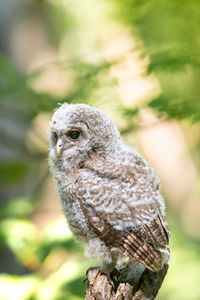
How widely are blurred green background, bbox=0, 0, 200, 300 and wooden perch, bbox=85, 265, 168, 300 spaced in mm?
453

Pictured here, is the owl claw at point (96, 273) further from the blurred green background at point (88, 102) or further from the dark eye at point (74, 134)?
the dark eye at point (74, 134)

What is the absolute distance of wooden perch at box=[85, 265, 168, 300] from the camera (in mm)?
2057

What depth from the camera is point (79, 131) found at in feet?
7.30

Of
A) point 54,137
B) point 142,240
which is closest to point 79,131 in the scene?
point 54,137

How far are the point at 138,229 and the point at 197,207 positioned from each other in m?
6.25

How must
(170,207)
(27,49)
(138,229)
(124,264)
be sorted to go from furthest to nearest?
(170,207), (27,49), (124,264), (138,229)

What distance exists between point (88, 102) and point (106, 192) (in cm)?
114

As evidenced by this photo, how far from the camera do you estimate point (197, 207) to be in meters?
8.13

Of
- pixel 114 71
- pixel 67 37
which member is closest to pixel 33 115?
pixel 114 71

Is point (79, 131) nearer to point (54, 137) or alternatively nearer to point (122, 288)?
point (54, 137)

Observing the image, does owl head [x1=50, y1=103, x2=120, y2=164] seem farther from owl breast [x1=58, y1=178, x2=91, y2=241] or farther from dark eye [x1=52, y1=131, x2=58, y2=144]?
owl breast [x1=58, y1=178, x2=91, y2=241]

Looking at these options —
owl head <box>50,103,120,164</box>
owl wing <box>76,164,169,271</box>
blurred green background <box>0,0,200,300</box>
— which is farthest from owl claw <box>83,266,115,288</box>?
owl head <box>50,103,120,164</box>

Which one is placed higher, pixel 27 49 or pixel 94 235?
pixel 27 49

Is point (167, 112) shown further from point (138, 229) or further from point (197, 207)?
point (197, 207)
